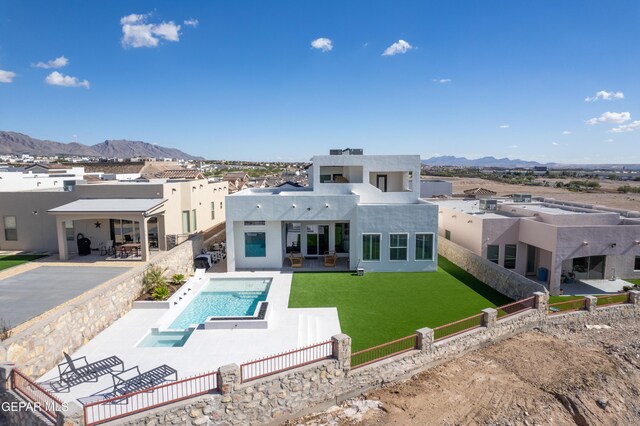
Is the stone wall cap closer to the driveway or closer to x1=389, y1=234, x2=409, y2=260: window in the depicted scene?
the driveway

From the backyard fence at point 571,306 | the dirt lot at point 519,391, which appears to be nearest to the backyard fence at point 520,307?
the dirt lot at point 519,391

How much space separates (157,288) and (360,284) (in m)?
9.37

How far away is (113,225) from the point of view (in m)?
21.0

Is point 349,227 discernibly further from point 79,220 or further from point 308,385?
point 79,220

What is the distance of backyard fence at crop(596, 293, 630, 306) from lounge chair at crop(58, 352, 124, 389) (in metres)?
19.2

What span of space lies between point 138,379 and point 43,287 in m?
7.76

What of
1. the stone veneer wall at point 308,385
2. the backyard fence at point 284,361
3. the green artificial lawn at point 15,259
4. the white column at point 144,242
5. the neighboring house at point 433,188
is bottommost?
the stone veneer wall at point 308,385

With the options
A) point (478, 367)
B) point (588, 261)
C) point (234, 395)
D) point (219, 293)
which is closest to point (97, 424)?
point (234, 395)

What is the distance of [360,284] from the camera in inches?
733

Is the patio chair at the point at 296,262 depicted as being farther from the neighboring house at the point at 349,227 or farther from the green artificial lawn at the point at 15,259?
the green artificial lawn at the point at 15,259

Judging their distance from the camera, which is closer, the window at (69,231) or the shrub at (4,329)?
the shrub at (4,329)

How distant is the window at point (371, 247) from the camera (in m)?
20.6

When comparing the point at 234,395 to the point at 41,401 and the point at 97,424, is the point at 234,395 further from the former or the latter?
the point at 41,401

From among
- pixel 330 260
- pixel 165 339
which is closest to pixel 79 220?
pixel 165 339
